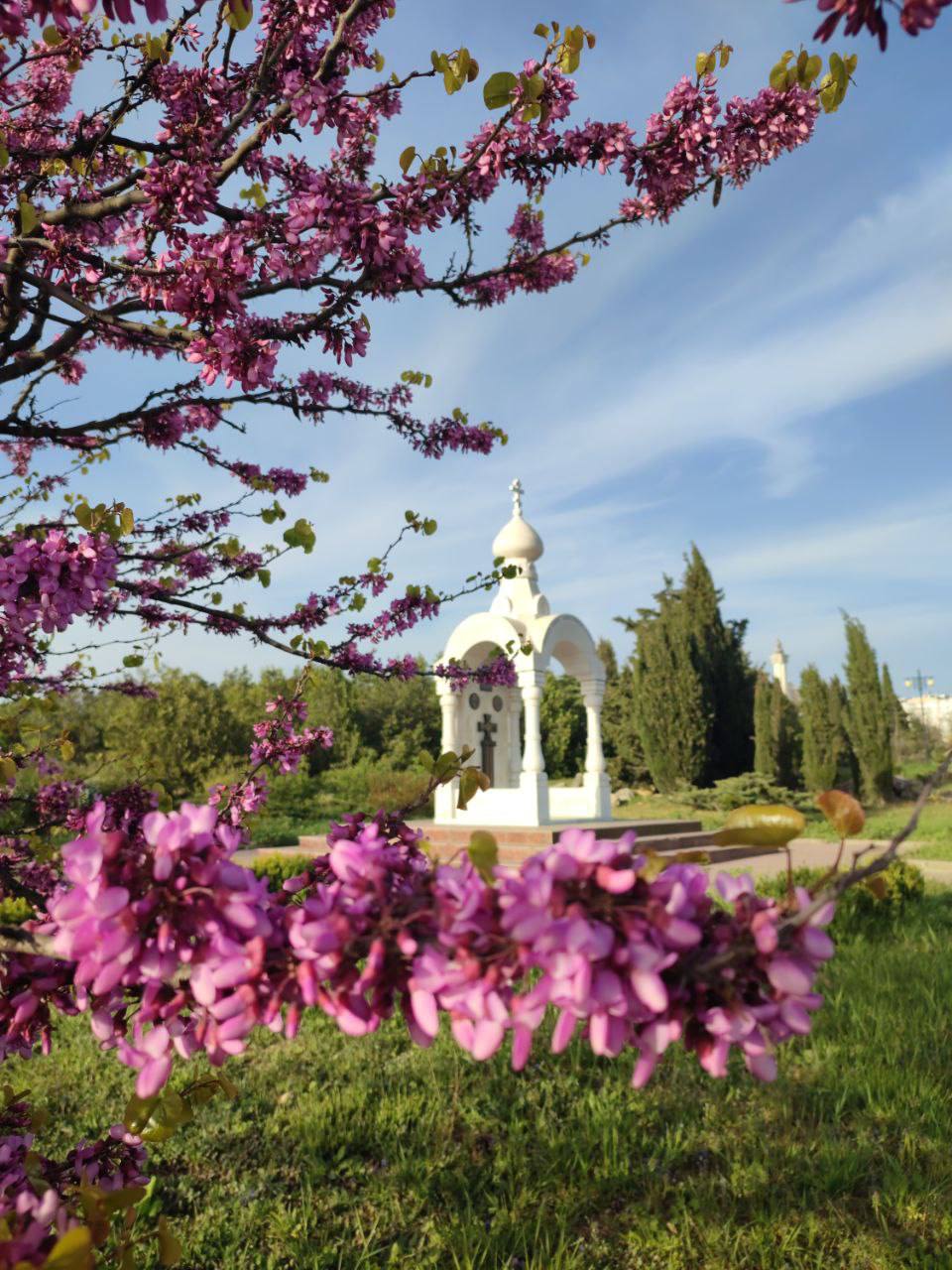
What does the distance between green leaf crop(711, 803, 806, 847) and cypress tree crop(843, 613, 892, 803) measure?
22.6m

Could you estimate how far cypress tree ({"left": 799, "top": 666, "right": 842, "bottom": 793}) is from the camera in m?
21.9

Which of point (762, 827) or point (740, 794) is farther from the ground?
point (762, 827)

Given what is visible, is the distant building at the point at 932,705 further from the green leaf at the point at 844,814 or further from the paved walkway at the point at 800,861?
the green leaf at the point at 844,814

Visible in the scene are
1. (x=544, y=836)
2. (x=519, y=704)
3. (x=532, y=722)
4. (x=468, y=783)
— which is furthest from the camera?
(x=519, y=704)

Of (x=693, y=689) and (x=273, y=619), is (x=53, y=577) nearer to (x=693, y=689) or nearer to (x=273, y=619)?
(x=273, y=619)

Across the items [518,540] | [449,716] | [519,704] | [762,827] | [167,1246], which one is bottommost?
[167,1246]

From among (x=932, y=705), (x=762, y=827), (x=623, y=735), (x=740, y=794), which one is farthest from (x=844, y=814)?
(x=932, y=705)

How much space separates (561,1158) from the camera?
3424mm

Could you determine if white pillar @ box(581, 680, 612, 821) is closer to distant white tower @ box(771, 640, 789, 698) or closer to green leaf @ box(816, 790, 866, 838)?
green leaf @ box(816, 790, 866, 838)

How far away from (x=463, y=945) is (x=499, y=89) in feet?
6.57

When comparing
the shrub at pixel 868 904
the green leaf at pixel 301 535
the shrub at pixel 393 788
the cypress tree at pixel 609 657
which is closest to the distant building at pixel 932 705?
the cypress tree at pixel 609 657

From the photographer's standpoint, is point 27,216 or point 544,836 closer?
point 27,216

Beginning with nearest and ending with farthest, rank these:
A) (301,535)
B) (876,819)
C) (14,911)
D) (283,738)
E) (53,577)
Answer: (53,577) → (301,535) → (283,738) → (14,911) → (876,819)

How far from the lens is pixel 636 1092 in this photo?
13.2 feet
